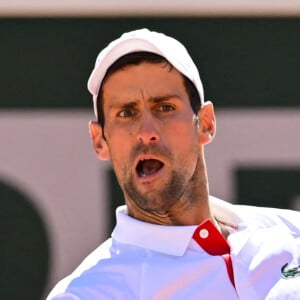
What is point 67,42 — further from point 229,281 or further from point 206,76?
point 229,281

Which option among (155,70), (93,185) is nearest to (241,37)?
(93,185)

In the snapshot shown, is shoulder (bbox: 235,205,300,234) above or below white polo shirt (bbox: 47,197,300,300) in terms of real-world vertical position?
above

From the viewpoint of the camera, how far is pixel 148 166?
306cm

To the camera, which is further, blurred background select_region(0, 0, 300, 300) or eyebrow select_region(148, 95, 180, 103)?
blurred background select_region(0, 0, 300, 300)

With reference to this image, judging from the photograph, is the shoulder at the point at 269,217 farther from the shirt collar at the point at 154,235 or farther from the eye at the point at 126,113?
the eye at the point at 126,113

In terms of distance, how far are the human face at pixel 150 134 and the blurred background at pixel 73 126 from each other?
2.35m

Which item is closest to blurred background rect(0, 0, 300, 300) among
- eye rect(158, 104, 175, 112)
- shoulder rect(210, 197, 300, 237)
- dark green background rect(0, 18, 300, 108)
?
dark green background rect(0, 18, 300, 108)

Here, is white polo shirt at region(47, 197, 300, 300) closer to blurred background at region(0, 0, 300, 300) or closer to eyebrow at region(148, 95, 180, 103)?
eyebrow at region(148, 95, 180, 103)

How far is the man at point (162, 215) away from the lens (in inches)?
117

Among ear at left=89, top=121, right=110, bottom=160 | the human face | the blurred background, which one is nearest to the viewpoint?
the human face

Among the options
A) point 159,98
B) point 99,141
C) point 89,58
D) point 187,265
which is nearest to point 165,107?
point 159,98

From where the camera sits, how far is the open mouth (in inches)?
120

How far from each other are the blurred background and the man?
2.28 meters

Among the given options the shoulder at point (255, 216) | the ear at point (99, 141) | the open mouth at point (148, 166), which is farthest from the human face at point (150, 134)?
the shoulder at point (255, 216)
